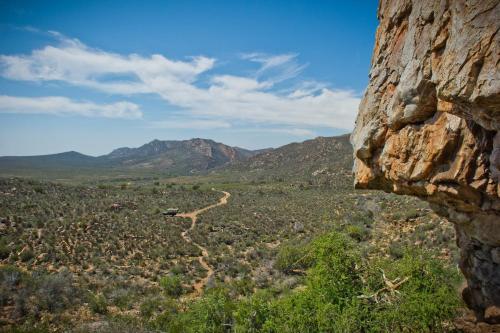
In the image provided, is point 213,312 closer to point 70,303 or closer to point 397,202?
point 70,303

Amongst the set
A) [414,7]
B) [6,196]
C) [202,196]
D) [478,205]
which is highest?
[414,7]

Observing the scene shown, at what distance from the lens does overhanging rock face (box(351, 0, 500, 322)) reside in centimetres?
475

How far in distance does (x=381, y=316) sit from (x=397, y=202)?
29325 millimetres

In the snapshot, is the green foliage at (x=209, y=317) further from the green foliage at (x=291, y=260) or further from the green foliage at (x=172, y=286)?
the green foliage at (x=291, y=260)

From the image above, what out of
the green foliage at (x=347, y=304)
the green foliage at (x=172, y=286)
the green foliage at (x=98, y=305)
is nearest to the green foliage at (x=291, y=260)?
the green foliage at (x=172, y=286)

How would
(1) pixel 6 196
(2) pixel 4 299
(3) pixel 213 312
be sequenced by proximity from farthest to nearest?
(1) pixel 6 196 < (2) pixel 4 299 < (3) pixel 213 312

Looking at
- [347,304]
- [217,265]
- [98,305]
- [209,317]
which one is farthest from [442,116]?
[217,265]

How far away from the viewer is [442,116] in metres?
6.77

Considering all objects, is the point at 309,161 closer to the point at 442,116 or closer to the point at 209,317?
the point at 209,317

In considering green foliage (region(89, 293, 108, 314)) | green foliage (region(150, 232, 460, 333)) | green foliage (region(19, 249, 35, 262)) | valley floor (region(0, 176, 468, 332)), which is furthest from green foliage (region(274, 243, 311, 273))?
green foliage (region(19, 249, 35, 262))

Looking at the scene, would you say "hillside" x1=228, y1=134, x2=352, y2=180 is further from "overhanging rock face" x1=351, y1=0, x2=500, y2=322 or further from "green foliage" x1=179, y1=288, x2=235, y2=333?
"overhanging rock face" x1=351, y1=0, x2=500, y2=322

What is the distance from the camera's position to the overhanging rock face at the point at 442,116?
187 inches

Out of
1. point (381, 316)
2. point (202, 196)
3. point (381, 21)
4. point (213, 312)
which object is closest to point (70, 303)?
point (213, 312)

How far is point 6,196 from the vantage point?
1641 inches
